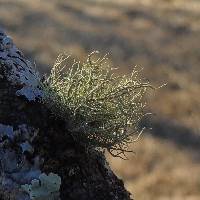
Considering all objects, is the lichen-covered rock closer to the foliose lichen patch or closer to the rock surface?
the rock surface

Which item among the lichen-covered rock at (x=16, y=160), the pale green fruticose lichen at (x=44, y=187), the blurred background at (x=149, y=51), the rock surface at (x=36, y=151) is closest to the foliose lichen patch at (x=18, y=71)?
the rock surface at (x=36, y=151)

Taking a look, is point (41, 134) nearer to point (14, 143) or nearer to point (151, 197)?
point (14, 143)

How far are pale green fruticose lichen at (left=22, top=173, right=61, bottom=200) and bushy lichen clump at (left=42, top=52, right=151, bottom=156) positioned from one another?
0.60ft

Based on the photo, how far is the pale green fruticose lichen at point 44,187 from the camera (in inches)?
59.1

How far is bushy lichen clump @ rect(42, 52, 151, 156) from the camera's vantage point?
168 centimetres

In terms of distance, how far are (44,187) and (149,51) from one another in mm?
9104

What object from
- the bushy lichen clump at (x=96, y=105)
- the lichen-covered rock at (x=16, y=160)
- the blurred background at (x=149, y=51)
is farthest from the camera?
the blurred background at (x=149, y=51)

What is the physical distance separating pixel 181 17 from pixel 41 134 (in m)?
10.3

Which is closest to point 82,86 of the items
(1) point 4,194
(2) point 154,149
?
(1) point 4,194

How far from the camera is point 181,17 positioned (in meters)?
11.6

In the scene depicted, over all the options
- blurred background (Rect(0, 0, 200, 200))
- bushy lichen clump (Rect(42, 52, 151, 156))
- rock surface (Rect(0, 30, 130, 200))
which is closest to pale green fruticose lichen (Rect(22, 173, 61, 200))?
rock surface (Rect(0, 30, 130, 200))

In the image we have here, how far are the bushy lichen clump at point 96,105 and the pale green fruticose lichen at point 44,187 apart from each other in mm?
184

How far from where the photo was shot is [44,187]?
5.00ft

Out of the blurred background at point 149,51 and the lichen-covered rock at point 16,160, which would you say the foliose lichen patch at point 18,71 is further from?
the blurred background at point 149,51
